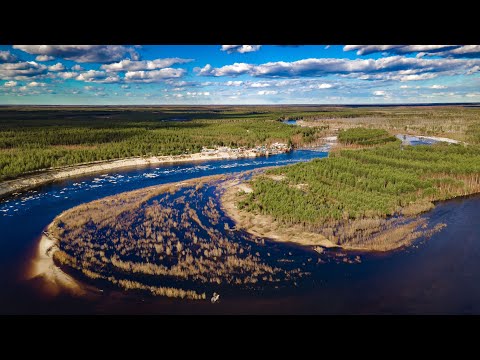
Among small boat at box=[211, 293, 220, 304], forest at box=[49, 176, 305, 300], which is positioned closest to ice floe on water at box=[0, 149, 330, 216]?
forest at box=[49, 176, 305, 300]

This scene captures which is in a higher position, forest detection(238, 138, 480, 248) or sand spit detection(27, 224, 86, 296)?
forest detection(238, 138, 480, 248)

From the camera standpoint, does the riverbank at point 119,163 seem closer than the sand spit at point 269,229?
No

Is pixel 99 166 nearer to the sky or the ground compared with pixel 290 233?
nearer to the sky

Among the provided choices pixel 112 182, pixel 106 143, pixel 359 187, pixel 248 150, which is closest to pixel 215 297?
pixel 359 187

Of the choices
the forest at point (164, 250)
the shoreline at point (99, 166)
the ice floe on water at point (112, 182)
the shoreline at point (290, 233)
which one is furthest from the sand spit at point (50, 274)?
the shoreline at point (99, 166)

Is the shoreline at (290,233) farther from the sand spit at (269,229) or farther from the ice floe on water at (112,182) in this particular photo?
the ice floe on water at (112,182)

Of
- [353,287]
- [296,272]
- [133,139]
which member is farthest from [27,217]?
[133,139]

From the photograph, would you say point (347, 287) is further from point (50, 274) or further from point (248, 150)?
point (248, 150)

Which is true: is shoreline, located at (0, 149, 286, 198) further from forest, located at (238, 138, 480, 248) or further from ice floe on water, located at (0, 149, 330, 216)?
forest, located at (238, 138, 480, 248)

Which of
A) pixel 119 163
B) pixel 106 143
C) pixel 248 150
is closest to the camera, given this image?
pixel 119 163
